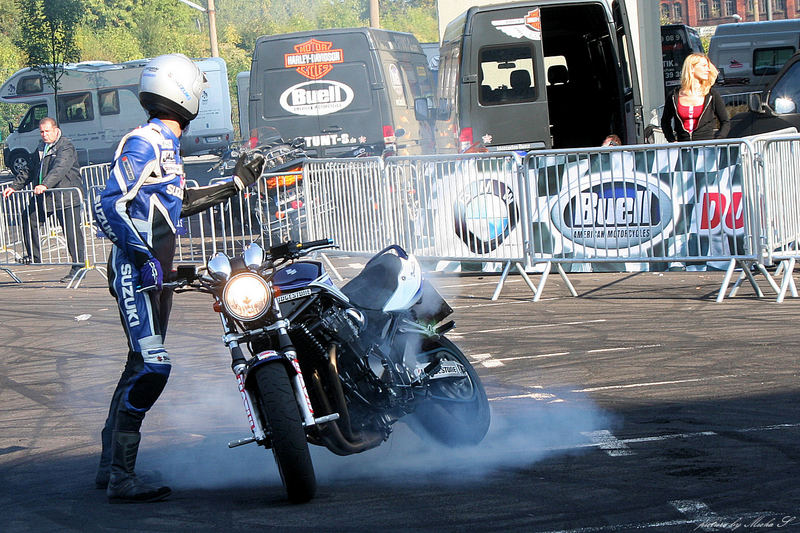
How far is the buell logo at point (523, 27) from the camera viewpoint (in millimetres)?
14828

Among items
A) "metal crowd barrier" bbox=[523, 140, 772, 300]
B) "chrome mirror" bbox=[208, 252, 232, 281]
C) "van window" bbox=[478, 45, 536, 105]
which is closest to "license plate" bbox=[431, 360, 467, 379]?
"chrome mirror" bbox=[208, 252, 232, 281]

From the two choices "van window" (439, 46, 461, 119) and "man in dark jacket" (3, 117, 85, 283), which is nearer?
"man in dark jacket" (3, 117, 85, 283)

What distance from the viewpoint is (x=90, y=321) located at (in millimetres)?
10891

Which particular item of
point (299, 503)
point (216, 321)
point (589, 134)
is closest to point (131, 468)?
point (299, 503)

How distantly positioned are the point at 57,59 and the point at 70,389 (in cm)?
2978

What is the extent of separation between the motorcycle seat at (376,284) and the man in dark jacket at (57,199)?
8.99 meters

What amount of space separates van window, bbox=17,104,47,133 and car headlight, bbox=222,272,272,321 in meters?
33.7

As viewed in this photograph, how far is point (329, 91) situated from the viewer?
19.9 metres

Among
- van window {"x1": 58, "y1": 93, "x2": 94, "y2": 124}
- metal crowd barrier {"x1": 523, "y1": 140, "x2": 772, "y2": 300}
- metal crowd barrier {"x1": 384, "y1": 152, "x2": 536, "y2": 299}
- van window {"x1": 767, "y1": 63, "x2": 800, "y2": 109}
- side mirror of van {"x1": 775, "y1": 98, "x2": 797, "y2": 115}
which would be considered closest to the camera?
metal crowd barrier {"x1": 523, "y1": 140, "x2": 772, "y2": 300}

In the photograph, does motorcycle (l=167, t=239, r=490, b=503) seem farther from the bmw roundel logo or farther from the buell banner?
the bmw roundel logo

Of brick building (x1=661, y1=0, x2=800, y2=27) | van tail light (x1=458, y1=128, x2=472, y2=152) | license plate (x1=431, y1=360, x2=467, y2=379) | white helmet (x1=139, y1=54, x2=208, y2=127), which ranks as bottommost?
license plate (x1=431, y1=360, x2=467, y2=379)

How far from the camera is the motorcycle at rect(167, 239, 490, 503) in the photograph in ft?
15.5

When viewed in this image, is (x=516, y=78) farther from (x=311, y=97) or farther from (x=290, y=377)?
(x=290, y=377)

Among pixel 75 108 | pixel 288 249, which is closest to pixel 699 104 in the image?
pixel 288 249
